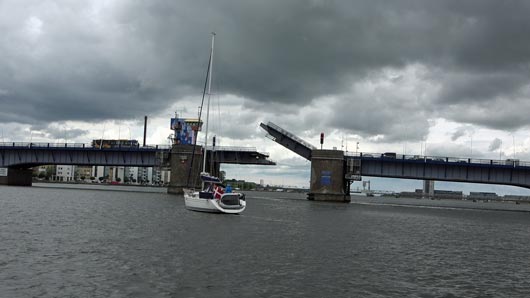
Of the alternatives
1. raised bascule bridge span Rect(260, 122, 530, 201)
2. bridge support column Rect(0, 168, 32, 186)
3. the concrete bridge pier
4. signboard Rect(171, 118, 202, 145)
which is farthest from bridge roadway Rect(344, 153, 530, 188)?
bridge support column Rect(0, 168, 32, 186)

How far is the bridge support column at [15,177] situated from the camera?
119 metres

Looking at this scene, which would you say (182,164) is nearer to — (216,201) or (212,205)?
(212,205)

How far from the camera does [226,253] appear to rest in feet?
89.1

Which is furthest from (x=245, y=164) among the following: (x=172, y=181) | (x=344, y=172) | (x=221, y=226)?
(x=221, y=226)

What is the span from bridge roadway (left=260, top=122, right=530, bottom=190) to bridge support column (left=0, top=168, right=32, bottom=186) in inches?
2621

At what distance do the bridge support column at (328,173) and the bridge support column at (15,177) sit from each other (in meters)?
74.5

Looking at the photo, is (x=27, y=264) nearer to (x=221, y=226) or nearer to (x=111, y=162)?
(x=221, y=226)

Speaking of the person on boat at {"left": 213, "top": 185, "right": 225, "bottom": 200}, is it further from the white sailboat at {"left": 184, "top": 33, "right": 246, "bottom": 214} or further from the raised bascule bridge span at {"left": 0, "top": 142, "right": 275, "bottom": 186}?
the raised bascule bridge span at {"left": 0, "top": 142, "right": 275, "bottom": 186}

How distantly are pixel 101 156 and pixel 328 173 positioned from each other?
169 feet

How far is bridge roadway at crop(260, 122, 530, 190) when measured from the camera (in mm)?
89688

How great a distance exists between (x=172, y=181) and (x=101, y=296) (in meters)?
86.4

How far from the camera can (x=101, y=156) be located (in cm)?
11100

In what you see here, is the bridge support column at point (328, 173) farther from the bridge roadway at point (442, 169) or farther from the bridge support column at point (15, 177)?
the bridge support column at point (15, 177)

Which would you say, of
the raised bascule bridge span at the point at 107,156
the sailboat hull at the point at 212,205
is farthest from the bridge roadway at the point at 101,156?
the sailboat hull at the point at 212,205
